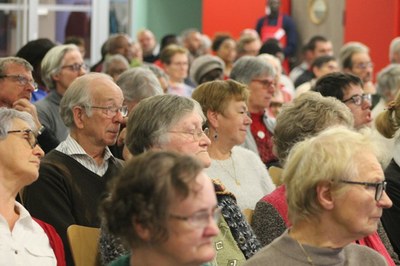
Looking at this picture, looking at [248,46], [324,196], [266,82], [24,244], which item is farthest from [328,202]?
[248,46]

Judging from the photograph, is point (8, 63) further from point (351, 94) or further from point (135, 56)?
point (135, 56)

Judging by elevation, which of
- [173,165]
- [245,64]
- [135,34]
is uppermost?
[173,165]

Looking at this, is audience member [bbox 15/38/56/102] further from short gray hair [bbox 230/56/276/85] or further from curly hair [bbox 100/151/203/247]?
curly hair [bbox 100/151/203/247]

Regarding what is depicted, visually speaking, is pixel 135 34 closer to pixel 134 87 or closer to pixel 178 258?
pixel 134 87

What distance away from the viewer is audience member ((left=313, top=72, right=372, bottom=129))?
5746 millimetres

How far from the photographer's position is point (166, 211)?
2537 millimetres

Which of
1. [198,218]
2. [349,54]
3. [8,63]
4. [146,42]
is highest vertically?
[198,218]

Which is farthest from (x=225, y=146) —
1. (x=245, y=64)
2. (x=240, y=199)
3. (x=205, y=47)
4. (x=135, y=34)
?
(x=135, y=34)

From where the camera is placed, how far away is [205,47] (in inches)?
500

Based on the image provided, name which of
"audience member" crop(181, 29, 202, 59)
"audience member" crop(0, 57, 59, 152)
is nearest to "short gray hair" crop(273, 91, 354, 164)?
"audience member" crop(0, 57, 59, 152)

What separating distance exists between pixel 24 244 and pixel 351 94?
260 centimetres

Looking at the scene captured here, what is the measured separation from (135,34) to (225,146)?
31.8 feet

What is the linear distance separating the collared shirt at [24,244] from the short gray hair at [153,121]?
483 millimetres

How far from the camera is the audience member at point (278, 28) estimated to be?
46.0ft
